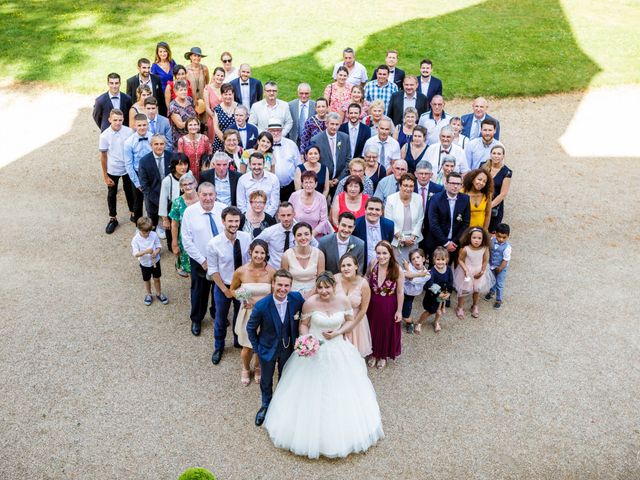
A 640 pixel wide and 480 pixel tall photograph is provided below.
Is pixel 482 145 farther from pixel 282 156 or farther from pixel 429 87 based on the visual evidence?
pixel 282 156

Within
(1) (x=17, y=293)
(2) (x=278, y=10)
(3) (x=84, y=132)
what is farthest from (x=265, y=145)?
(2) (x=278, y=10)

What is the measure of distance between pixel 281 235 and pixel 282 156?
224 cm

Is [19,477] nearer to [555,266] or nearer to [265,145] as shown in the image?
[265,145]

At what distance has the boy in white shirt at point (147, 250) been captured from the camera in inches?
326

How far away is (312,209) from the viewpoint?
8.11m

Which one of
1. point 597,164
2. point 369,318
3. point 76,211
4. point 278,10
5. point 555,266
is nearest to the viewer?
point 369,318

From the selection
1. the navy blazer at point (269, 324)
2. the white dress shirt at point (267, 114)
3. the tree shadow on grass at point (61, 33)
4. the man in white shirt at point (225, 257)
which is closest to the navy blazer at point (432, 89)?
the white dress shirt at point (267, 114)

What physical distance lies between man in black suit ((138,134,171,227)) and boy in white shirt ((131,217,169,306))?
1005 mm

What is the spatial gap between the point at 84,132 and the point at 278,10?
1018 centimetres

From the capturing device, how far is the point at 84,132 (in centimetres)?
1440

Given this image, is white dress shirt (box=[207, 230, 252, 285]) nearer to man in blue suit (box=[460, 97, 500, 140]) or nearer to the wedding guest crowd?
the wedding guest crowd

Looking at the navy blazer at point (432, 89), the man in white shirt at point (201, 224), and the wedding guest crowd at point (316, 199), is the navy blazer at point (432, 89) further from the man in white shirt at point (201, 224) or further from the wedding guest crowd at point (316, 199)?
the man in white shirt at point (201, 224)

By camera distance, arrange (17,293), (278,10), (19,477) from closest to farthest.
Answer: (19,477)
(17,293)
(278,10)

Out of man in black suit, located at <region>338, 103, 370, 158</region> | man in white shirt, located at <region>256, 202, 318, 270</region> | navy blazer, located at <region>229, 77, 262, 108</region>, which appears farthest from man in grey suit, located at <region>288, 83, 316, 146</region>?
man in white shirt, located at <region>256, 202, 318, 270</region>
